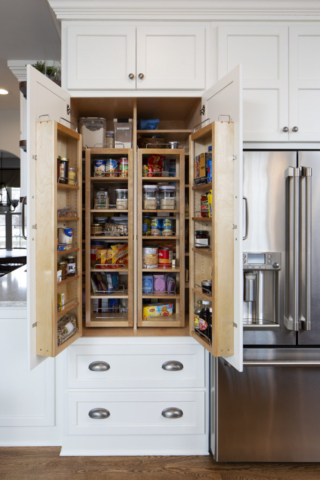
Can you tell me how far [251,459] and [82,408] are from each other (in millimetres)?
1016

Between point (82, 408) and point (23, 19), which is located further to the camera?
point (23, 19)

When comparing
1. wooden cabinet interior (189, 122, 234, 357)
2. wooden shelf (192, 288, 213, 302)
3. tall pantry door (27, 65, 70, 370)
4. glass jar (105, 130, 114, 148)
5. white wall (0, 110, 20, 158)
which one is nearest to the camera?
tall pantry door (27, 65, 70, 370)

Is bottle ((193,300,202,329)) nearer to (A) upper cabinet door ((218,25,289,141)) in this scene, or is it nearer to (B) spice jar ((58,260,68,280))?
(B) spice jar ((58,260,68,280))

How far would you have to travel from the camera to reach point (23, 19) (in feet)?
8.14

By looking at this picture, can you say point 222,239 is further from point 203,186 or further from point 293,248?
point 293,248

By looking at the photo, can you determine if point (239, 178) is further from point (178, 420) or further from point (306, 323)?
point (178, 420)

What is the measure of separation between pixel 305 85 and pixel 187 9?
81 centimetres

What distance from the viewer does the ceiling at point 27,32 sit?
233cm

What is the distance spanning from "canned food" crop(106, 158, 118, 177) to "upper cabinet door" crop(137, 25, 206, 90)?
475 millimetres

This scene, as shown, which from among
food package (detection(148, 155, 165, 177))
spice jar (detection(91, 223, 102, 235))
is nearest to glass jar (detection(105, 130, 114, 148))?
food package (detection(148, 155, 165, 177))

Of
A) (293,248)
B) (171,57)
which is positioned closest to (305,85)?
(171,57)

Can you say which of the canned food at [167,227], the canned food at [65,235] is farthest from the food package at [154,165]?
the canned food at [65,235]

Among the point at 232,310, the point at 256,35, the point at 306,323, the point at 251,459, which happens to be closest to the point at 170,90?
the point at 256,35

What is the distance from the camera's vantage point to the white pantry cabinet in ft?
6.36
